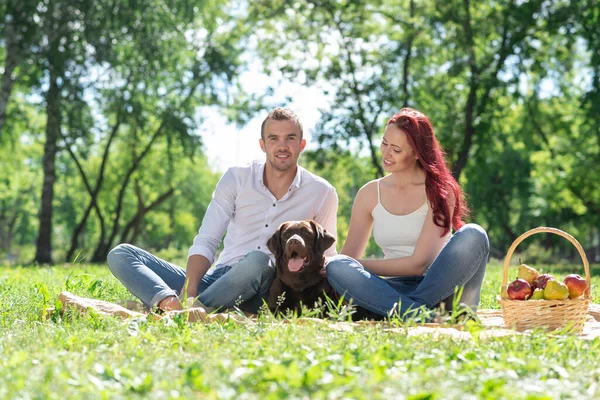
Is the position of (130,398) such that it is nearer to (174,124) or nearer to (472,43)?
(472,43)

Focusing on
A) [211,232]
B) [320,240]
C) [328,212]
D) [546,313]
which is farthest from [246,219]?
[546,313]

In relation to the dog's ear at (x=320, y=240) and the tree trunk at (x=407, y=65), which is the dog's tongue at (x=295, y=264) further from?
the tree trunk at (x=407, y=65)

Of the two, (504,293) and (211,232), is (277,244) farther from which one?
(504,293)

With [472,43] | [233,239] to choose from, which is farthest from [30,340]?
[472,43]

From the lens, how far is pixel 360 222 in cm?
620

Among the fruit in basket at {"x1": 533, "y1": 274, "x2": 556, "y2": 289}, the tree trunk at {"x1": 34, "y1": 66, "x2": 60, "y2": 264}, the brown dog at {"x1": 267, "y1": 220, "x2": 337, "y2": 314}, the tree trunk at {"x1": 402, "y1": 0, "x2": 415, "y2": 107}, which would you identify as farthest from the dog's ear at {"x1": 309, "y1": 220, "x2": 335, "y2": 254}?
the tree trunk at {"x1": 34, "y1": 66, "x2": 60, "y2": 264}

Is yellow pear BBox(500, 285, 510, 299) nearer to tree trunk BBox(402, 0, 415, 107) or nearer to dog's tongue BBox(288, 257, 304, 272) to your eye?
dog's tongue BBox(288, 257, 304, 272)

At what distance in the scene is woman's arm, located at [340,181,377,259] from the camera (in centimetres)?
616

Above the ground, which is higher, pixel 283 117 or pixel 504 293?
pixel 283 117

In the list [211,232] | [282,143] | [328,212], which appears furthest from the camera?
[328,212]

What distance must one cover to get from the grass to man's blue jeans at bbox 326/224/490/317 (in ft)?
3.20

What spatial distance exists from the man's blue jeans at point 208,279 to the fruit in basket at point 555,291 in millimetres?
2058

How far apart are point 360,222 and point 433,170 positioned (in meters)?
0.78

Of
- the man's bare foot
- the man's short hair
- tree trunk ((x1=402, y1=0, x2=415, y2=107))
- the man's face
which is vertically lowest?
the man's bare foot
